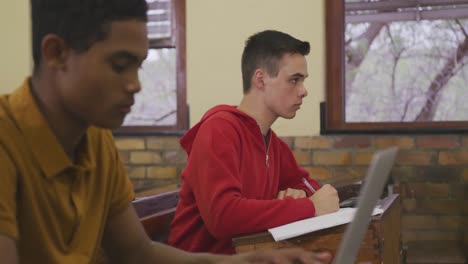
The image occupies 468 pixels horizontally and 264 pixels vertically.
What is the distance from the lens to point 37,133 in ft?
3.19

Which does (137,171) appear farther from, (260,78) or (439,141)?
(439,141)

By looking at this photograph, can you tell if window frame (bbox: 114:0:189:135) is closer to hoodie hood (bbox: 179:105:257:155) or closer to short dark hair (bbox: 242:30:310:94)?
short dark hair (bbox: 242:30:310:94)

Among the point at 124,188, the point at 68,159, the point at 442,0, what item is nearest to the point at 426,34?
the point at 442,0

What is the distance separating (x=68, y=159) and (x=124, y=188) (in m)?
0.24

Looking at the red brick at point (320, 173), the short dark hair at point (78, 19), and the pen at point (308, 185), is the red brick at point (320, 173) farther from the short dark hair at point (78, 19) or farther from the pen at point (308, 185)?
the short dark hair at point (78, 19)

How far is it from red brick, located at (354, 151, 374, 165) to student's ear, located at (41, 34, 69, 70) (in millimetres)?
2164

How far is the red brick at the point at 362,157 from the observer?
9.52 feet

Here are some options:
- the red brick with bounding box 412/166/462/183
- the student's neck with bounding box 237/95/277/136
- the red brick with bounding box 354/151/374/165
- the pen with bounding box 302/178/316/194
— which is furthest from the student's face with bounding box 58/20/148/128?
the red brick with bounding box 412/166/462/183

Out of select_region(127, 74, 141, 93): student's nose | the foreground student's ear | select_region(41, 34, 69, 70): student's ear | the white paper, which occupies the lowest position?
the white paper

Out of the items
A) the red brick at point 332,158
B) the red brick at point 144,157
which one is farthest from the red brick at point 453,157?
the red brick at point 144,157

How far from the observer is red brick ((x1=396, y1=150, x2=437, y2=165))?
2.85 m

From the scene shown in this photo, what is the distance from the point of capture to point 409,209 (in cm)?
287

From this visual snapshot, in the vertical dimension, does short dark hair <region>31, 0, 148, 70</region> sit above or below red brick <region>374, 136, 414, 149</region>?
above

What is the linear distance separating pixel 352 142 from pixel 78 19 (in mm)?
2150
